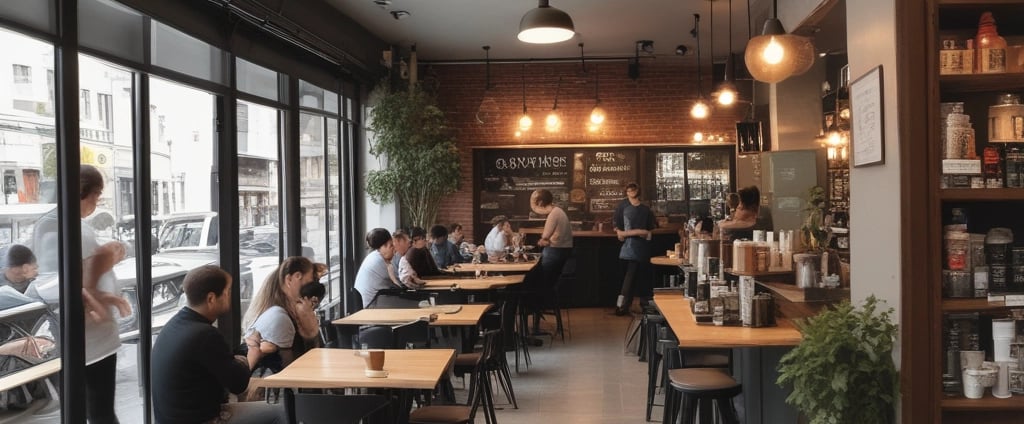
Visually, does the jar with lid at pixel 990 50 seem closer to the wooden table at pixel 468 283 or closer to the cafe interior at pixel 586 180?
the cafe interior at pixel 586 180

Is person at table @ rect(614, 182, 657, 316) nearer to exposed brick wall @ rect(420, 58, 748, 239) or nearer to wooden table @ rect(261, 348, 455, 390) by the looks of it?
exposed brick wall @ rect(420, 58, 748, 239)

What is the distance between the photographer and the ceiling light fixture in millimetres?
4906

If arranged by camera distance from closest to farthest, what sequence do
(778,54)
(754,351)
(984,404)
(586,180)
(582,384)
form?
(984,404) → (754,351) → (778,54) → (582,384) → (586,180)

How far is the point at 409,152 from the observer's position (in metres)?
10.3

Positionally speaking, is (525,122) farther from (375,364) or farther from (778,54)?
(375,364)

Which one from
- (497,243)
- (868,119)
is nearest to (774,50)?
(868,119)

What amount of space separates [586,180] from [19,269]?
8.99 metres

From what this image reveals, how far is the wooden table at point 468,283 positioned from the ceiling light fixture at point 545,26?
2896mm

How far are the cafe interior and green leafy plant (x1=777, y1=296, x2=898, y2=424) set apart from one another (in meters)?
0.02

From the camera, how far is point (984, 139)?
3498mm

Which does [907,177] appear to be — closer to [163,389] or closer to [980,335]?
[980,335]

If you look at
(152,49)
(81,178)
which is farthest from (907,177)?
(152,49)

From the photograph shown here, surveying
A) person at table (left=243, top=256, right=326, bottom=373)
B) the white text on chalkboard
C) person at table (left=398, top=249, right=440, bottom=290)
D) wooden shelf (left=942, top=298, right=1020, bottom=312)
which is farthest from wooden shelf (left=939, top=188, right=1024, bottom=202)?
the white text on chalkboard

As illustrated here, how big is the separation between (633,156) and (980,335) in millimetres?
9001
